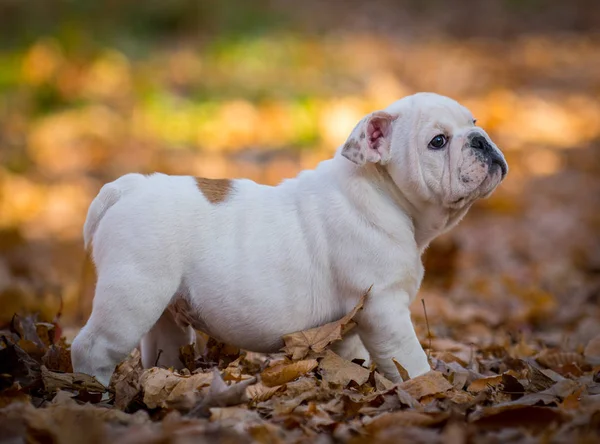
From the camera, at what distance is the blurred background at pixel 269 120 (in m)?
6.55

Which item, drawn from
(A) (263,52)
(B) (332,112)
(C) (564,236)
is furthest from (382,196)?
(A) (263,52)

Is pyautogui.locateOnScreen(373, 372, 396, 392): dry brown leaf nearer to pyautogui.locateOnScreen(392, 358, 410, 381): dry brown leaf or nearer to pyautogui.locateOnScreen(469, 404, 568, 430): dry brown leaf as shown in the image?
pyautogui.locateOnScreen(392, 358, 410, 381): dry brown leaf

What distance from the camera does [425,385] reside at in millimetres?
3131

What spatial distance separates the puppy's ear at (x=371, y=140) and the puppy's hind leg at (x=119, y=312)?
2.89 feet

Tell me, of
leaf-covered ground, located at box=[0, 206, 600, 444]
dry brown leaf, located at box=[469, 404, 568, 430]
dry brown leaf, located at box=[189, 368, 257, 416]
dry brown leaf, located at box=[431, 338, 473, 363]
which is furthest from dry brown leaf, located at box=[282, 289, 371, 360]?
dry brown leaf, located at box=[431, 338, 473, 363]

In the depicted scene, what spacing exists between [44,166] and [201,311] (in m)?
6.38

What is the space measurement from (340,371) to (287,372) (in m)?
0.23

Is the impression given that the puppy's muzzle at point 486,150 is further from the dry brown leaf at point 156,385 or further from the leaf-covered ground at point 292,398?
the dry brown leaf at point 156,385

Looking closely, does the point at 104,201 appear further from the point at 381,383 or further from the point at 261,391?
the point at 381,383

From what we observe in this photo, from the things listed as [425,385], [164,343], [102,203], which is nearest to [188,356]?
[164,343]

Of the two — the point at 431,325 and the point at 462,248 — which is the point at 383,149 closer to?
the point at 431,325

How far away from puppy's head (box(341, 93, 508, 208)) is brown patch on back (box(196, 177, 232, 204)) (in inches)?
21.2

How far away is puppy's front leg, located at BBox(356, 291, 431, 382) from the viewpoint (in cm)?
326

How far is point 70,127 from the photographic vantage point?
10.1 metres
